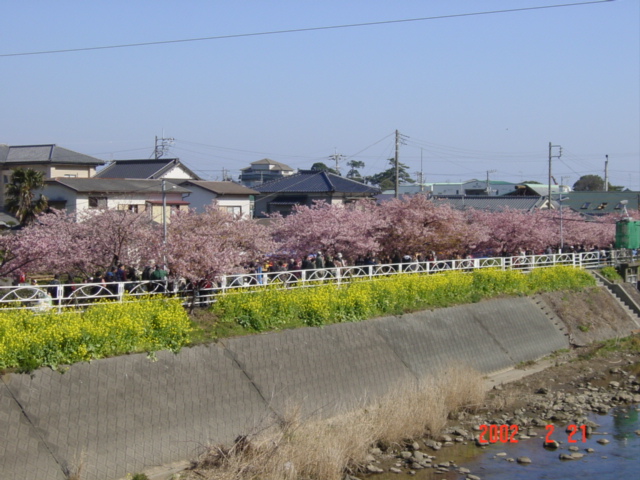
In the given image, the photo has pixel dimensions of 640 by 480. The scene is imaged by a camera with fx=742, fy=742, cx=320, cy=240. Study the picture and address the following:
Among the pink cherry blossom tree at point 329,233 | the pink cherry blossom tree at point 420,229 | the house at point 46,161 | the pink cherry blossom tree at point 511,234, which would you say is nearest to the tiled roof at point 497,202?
the pink cherry blossom tree at point 511,234

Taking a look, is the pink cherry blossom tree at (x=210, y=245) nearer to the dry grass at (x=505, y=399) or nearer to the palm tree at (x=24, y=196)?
the dry grass at (x=505, y=399)

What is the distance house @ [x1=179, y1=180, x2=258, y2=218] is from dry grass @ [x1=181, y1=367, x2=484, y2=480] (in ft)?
87.9

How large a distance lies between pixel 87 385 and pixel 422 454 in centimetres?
761

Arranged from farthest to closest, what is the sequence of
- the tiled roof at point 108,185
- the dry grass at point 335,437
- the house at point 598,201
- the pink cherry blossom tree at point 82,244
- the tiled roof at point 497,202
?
the house at point 598,201
the tiled roof at point 497,202
the tiled roof at point 108,185
the pink cherry blossom tree at point 82,244
the dry grass at point 335,437

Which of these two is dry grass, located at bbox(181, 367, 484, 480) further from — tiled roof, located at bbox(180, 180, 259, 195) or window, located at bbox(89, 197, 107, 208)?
tiled roof, located at bbox(180, 180, 259, 195)

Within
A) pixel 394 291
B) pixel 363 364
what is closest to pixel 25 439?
pixel 363 364

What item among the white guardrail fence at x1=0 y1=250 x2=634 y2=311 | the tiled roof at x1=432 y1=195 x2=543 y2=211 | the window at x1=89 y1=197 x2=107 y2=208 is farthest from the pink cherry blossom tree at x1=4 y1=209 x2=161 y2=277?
the tiled roof at x1=432 y1=195 x2=543 y2=211

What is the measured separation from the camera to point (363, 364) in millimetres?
21594

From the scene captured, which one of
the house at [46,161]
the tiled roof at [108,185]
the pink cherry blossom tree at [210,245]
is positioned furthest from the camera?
the house at [46,161]

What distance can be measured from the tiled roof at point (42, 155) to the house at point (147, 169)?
3.76 meters

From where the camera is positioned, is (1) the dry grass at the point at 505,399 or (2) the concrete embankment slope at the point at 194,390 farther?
(1) the dry grass at the point at 505,399

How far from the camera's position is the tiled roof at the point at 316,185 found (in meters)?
50.2

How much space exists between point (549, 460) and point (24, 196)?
26.1 m

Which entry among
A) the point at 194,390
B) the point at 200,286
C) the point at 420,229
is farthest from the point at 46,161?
the point at 194,390
